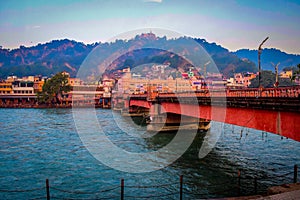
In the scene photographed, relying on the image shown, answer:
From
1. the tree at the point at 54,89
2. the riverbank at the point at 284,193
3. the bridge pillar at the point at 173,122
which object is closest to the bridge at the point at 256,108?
the riverbank at the point at 284,193

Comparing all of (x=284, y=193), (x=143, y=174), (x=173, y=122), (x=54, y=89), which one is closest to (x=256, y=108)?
(x=284, y=193)

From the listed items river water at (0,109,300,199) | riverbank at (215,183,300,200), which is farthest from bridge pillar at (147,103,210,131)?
riverbank at (215,183,300,200)

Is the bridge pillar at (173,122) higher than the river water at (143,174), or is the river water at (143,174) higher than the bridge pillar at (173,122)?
the bridge pillar at (173,122)

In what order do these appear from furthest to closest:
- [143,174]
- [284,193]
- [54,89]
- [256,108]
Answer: [54,89] → [143,174] → [256,108] → [284,193]

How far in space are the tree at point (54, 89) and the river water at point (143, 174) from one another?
10477cm

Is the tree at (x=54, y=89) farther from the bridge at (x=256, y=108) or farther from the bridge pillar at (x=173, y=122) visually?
the bridge at (x=256, y=108)

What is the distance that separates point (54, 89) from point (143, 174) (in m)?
129

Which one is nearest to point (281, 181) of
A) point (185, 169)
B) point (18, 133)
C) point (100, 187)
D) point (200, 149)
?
point (185, 169)

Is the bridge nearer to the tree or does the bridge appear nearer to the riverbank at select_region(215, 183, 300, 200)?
the riverbank at select_region(215, 183, 300, 200)

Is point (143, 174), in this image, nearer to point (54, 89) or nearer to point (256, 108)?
point (256, 108)

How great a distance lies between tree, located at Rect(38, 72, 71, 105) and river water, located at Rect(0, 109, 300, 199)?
10477 cm

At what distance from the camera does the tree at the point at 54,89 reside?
485 ft

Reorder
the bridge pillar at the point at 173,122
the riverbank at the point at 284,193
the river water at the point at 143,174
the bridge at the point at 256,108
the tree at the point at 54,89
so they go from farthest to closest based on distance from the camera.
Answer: the tree at the point at 54,89, the bridge pillar at the point at 173,122, the river water at the point at 143,174, the bridge at the point at 256,108, the riverbank at the point at 284,193

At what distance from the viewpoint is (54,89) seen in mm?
147750
